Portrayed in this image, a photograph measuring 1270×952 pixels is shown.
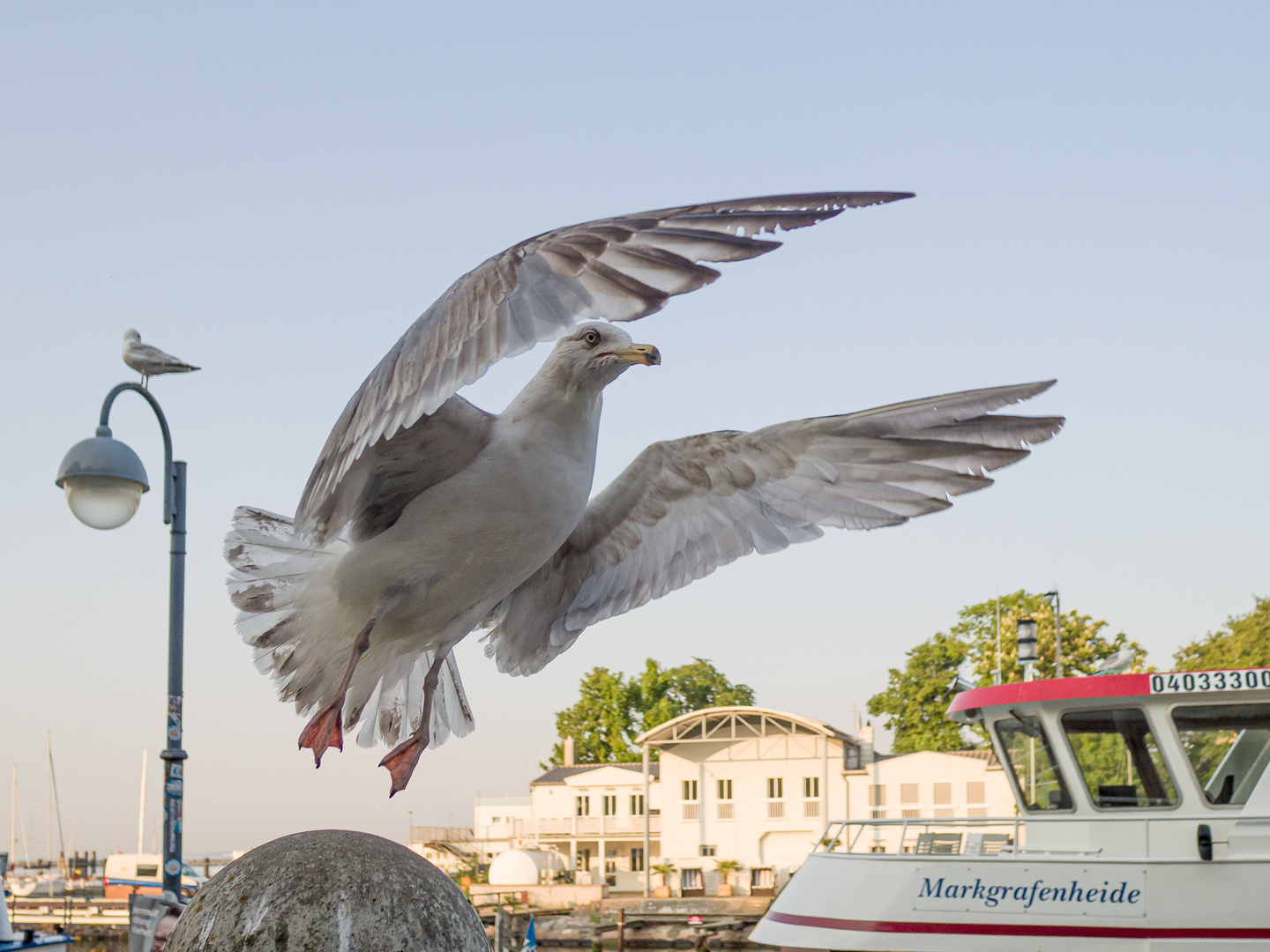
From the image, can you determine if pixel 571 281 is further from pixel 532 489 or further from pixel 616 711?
pixel 616 711

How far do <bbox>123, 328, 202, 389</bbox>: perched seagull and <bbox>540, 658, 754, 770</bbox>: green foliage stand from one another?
5187 centimetres

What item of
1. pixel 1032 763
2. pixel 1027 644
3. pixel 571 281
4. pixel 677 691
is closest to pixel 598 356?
pixel 571 281

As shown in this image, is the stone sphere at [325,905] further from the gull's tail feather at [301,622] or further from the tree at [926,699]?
the tree at [926,699]

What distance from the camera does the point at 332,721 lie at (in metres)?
4.61

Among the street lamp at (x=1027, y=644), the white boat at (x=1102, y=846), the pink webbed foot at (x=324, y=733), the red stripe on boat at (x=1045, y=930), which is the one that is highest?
the street lamp at (x=1027, y=644)

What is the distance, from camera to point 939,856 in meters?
12.6

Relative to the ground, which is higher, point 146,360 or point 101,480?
point 146,360

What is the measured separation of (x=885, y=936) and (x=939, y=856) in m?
0.97

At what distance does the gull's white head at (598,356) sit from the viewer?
4.39 meters

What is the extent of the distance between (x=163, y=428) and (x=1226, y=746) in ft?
31.8

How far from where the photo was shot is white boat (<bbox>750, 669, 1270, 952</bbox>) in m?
11.6

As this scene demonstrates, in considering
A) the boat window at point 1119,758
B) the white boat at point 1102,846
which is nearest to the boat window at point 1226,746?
the white boat at point 1102,846

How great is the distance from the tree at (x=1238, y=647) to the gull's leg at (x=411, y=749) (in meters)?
41.1

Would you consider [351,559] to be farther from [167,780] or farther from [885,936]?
[885,936]
